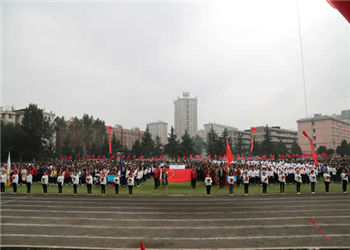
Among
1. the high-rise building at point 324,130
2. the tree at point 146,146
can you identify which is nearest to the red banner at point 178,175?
the tree at point 146,146

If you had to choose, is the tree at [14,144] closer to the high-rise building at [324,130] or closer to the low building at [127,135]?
the high-rise building at [324,130]

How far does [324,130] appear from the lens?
10062 centimetres

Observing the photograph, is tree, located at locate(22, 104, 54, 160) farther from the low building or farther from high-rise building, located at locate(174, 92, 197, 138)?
high-rise building, located at locate(174, 92, 197, 138)

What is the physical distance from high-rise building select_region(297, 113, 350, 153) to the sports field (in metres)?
91.6

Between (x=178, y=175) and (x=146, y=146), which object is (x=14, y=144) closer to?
(x=146, y=146)

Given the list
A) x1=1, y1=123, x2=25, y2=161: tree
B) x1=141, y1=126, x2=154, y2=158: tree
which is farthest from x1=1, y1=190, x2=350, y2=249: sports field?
x1=141, y1=126, x2=154, y2=158: tree

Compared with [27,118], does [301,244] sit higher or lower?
lower

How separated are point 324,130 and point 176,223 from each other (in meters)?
108

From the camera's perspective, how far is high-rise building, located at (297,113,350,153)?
98188mm

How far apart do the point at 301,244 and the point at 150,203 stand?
31.3 feet

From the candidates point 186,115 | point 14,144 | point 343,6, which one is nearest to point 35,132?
point 14,144

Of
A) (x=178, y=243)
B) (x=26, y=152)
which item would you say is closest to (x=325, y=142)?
(x=26, y=152)

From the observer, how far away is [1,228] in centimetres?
1020

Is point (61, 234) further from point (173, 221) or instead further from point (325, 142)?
point (325, 142)
